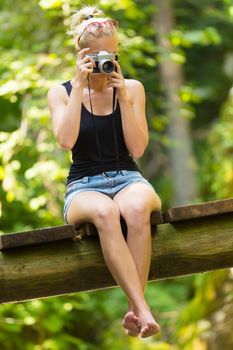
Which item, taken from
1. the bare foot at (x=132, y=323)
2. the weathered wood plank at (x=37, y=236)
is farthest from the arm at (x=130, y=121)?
the bare foot at (x=132, y=323)

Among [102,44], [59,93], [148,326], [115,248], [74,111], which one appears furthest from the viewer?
[59,93]

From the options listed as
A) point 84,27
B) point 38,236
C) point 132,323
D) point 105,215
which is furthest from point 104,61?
point 132,323

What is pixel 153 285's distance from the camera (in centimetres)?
916

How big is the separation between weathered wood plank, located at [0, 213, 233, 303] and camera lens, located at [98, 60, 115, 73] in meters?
0.74

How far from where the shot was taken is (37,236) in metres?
3.56

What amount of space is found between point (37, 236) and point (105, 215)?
0.31 metres

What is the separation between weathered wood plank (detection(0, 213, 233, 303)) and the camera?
3717 millimetres

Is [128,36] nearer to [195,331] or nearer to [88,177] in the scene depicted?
[195,331]

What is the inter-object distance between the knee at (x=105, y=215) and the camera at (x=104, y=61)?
23.8 inches

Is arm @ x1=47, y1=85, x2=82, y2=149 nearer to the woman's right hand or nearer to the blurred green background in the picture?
the woman's right hand

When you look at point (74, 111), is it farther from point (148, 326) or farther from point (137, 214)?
point (148, 326)

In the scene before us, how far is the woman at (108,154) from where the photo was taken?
349 centimetres

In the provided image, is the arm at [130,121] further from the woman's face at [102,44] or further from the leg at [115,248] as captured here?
the leg at [115,248]

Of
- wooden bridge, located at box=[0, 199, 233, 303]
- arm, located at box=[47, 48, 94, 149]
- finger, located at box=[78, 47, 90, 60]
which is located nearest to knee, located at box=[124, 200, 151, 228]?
wooden bridge, located at box=[0, 199, 233, 303]
